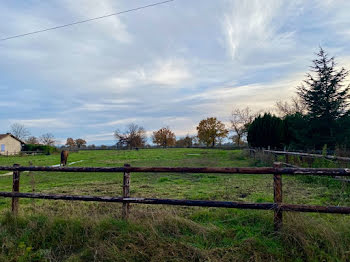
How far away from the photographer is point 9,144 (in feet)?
168

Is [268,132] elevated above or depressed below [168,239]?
above

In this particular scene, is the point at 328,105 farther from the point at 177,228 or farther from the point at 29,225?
the point at 29,225

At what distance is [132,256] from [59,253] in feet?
3.72

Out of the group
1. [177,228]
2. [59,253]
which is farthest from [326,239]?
[59,253]

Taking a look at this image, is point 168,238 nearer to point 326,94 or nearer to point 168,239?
point 168,239

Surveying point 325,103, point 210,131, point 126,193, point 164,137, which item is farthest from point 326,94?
point 164,137

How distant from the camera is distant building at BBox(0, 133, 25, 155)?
4875 cm

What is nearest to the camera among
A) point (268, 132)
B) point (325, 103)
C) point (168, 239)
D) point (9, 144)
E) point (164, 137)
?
point (168, 239)

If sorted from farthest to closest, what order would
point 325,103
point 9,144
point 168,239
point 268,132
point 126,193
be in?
point 9,144, point 268,132, point 325,103, point 126,193, point 168,239

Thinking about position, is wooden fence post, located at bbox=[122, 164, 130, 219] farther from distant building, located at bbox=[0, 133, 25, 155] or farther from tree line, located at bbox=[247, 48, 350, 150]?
distant building, located at bbox=[0, 133, 25, 155]

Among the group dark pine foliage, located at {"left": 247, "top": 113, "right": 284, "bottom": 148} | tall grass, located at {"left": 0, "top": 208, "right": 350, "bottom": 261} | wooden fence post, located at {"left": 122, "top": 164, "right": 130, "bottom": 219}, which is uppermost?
dark pine foliage, located at {"left": 247, "top": 113, "right": 284, "bottom": 148}

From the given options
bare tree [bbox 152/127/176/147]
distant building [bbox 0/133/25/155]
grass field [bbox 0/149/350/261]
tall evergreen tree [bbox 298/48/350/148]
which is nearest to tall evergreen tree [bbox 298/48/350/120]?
tall evergreen tree [bbox 298/48/350/148]

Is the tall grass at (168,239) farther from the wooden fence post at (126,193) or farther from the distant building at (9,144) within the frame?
the distant building at (9,144)

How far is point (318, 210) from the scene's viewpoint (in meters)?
3.38
